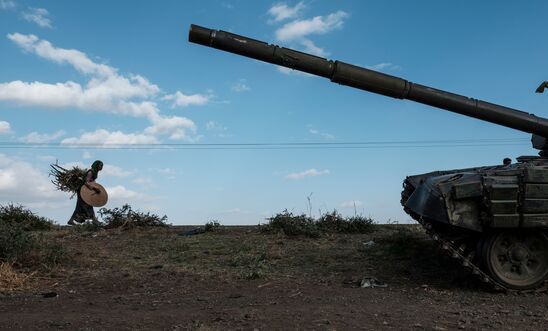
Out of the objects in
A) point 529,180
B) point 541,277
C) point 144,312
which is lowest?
point 144,312

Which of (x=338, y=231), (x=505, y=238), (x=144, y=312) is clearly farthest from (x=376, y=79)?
(x=338, y=231)

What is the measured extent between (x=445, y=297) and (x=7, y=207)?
9.84 metres

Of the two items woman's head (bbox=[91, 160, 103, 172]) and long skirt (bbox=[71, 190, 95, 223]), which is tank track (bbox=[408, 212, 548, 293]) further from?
woman's head (bbox=[91, 160, 103, 172])

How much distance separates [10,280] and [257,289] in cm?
314

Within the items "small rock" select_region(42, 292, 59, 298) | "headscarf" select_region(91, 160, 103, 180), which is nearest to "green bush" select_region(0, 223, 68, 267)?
"small rock" select_region(42, 292, 59, 298)

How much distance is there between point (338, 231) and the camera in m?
13.0

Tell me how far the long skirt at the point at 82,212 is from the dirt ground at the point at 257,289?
90.3 inches

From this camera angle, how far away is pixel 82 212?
15.0m

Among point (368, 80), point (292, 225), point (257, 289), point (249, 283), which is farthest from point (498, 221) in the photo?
point (292, 225)

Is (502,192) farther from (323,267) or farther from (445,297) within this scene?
(323,267)

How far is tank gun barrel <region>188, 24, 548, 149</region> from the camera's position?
25.6 feet

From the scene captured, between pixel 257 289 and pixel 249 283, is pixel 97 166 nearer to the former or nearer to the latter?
pixel 249 283

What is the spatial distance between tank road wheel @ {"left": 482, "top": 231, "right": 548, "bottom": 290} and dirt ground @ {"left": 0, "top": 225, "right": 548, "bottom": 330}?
23cm

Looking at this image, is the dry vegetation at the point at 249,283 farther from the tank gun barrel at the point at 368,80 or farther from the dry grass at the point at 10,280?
the tank gun barrel at the point at 368,80
